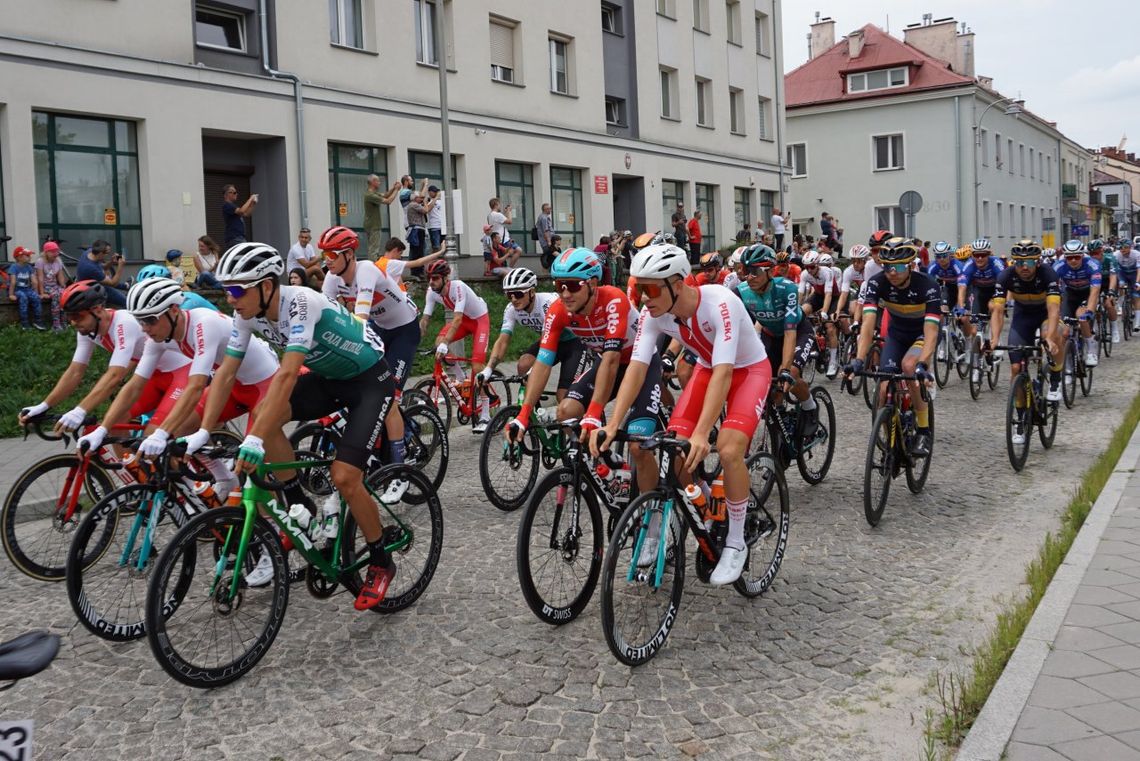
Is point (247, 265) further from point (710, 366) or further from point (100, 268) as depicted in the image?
point (100, 268)

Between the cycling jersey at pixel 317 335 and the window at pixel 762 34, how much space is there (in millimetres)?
39593

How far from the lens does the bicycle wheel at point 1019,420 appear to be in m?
9.38

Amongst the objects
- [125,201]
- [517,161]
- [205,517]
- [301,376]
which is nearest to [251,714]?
[205,517]

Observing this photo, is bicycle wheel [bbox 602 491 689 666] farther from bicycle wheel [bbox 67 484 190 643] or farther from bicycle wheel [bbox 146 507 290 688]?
bicycle wheel [bbox 67 484 190 643]

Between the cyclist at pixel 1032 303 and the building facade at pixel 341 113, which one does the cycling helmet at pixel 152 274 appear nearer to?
the cyclist at pixel 1032 303

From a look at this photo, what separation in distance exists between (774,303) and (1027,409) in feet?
8.73

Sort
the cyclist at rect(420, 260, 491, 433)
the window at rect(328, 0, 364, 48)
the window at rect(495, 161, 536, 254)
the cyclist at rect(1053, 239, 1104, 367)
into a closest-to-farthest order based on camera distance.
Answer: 1. the cyclist at rect(420, 260, 491, 433)
2. the cyclist at rect(1053, 239, 1104, 367)
3. the window at rect(328, 0, 364, 48)
4. the window at rect(495, 161, 536, 254)

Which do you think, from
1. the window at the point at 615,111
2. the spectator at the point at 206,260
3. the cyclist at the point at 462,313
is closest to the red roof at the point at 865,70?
the window at the point at 615,111

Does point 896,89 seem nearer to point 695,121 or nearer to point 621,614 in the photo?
point 695,121

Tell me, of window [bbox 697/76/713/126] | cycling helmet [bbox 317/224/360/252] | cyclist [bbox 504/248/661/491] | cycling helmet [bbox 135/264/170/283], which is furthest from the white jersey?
window [bbox 697/76/713/126]

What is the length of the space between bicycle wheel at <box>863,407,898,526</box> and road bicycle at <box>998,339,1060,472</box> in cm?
199

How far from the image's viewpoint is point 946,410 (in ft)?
44.4

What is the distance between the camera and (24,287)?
50.9ft

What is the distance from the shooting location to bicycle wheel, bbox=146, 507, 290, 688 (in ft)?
15.0
